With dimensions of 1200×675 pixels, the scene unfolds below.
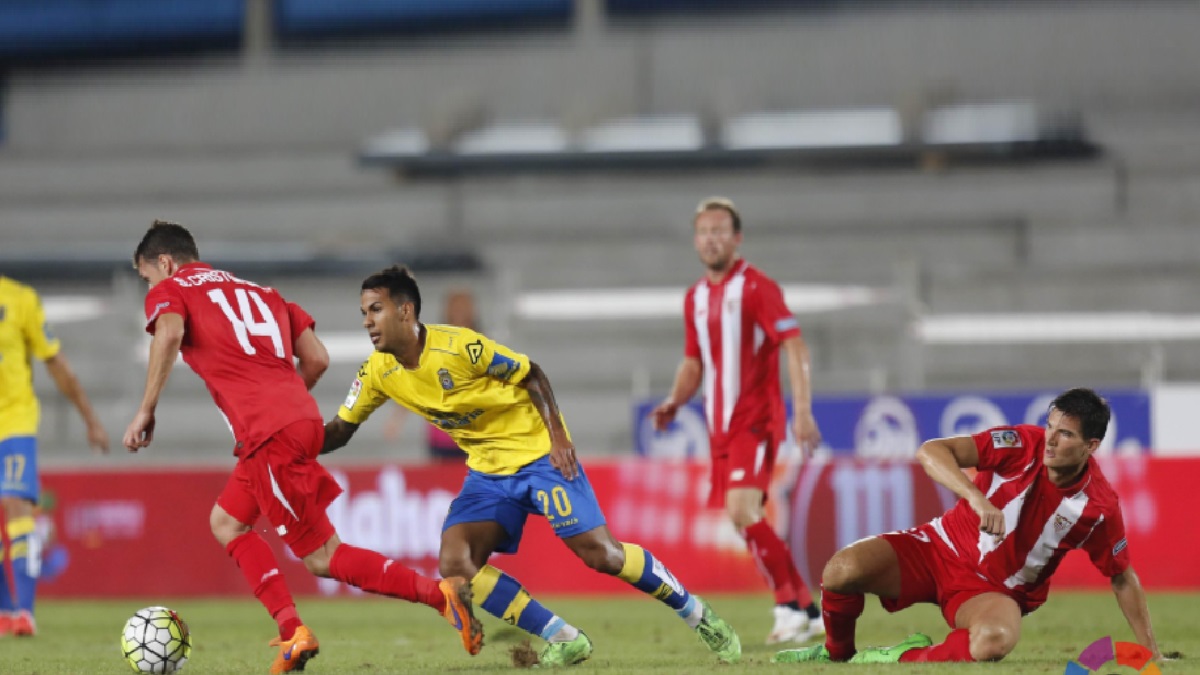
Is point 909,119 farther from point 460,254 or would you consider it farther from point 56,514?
point 56,514

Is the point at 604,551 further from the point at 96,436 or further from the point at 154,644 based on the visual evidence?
the point at 96,436

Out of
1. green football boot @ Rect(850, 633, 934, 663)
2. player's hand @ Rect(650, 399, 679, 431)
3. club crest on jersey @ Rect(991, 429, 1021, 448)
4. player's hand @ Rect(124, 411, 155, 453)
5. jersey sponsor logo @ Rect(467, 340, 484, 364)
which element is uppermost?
jersey sponsor logo @ Rect(467, 340, 484, 364)

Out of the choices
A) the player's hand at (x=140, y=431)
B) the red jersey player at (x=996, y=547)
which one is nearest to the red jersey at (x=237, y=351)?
the player's hand at (x=140, y=431)

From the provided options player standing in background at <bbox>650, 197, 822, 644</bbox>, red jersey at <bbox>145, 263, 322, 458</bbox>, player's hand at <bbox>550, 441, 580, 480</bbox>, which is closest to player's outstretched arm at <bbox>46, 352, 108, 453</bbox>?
red jersey at <bbox>145, 263, 322, 458</bbox>

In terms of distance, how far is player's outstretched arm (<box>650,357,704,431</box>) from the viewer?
7.63 m

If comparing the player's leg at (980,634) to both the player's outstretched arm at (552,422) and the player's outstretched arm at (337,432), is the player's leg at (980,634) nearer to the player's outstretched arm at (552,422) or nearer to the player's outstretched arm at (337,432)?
the player's outstretched arm at (552,422)

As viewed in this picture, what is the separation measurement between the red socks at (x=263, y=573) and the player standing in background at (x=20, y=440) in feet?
8.01

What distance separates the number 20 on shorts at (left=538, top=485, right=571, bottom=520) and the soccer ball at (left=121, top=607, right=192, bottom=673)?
58.7 inches

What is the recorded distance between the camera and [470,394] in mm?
6047

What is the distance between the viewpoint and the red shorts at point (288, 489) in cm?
603

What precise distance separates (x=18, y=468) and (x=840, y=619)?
459 cm

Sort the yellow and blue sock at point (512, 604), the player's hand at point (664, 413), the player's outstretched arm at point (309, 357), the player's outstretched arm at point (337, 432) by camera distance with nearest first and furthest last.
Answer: the yellow and blue sock at point (512, 604), the player's outstretched arm at point (337, 432), the player's outstretched arm at point (309, 357), the player's hand at point (664, 413)

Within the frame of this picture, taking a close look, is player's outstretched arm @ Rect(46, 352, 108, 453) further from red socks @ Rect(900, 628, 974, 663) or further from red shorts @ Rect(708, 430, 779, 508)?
red socks @ Rect(900, 628, 974, 663)

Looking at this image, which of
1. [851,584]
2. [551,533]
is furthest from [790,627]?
[551,533]
